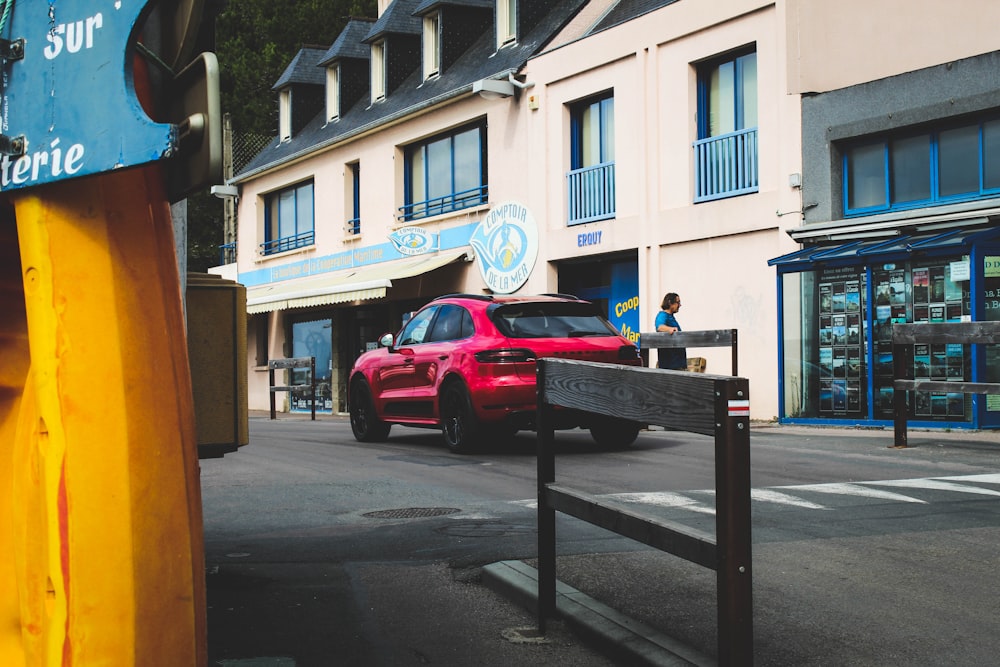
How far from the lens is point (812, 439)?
44.4 feet

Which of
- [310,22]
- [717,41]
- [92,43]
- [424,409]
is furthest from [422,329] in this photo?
[310,22]

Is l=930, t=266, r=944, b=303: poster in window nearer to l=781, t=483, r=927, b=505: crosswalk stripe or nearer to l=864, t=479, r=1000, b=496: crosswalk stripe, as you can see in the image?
l=864, t=479, r=1000, b=496: crosswalk stripe

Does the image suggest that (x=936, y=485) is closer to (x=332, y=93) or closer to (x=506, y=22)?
(x=506, y=22)

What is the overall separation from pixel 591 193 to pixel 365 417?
351 inches

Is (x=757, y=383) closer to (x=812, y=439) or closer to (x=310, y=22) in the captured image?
(x=812, y=439)

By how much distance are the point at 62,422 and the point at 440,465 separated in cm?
860

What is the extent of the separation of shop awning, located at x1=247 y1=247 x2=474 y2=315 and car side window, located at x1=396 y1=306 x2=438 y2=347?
10414 millimetres

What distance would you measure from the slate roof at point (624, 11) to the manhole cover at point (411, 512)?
1463cm

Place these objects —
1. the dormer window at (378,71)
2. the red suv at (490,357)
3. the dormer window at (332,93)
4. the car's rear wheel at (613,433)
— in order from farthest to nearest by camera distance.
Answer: the dormer window at (332,93)
the dormer window at (378,71)
the car's rear wheel at (613,433)
the red suv at (490,357)

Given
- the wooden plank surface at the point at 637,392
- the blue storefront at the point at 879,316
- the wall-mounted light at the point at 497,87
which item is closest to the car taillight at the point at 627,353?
the blue storefront at the point at 879,316

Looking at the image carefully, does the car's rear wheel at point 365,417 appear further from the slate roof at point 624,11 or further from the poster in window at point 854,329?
the slate roof at point 624,11

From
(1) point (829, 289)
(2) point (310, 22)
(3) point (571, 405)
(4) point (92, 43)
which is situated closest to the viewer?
(4) point (92, 43)

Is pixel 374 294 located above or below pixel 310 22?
below

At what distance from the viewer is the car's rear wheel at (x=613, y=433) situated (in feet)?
39.9
